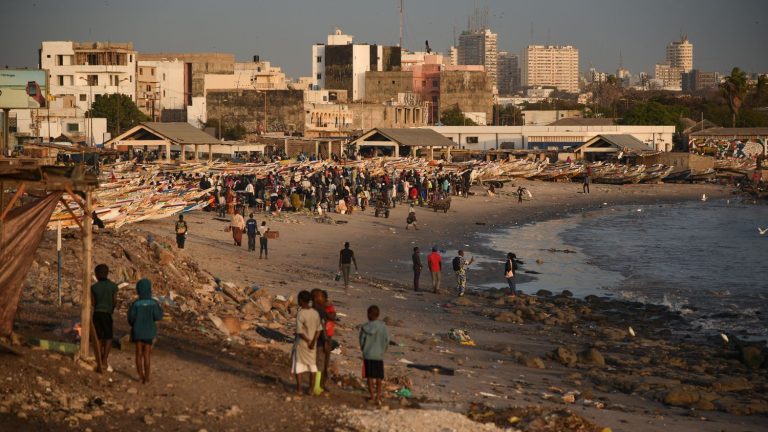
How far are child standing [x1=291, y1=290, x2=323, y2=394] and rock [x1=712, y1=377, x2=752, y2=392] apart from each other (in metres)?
7.17

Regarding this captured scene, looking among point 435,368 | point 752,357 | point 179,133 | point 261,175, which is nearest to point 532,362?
point 435,368

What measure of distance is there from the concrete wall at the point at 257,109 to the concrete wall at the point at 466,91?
35.1 metres

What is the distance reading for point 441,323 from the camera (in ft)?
71.1

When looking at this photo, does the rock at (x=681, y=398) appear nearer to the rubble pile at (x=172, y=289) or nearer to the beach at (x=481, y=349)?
the beach at (x=481, y=349)

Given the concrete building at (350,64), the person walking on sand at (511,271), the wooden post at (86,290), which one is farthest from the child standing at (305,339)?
the concrete building at (350,64)

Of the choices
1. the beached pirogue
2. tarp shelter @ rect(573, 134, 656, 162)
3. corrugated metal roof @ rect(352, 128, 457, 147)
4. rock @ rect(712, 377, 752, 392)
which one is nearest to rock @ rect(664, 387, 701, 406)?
rock @ rect(712, 377, 752, 392)

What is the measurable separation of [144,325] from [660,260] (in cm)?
2832

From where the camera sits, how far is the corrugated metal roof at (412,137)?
70875 mm

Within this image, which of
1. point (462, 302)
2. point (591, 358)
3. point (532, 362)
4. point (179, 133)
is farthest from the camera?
point (179, 133)

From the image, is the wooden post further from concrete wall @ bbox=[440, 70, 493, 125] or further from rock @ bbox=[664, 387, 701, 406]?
concrete wall @ bbox=[440, 70, 493, 125]

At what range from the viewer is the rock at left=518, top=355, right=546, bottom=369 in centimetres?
1784

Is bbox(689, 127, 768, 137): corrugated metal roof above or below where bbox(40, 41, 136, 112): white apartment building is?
below

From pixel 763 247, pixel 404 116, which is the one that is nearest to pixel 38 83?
pixel 763 247

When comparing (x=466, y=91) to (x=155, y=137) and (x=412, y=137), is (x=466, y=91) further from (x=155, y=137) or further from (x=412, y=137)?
(x=155, y=137)
